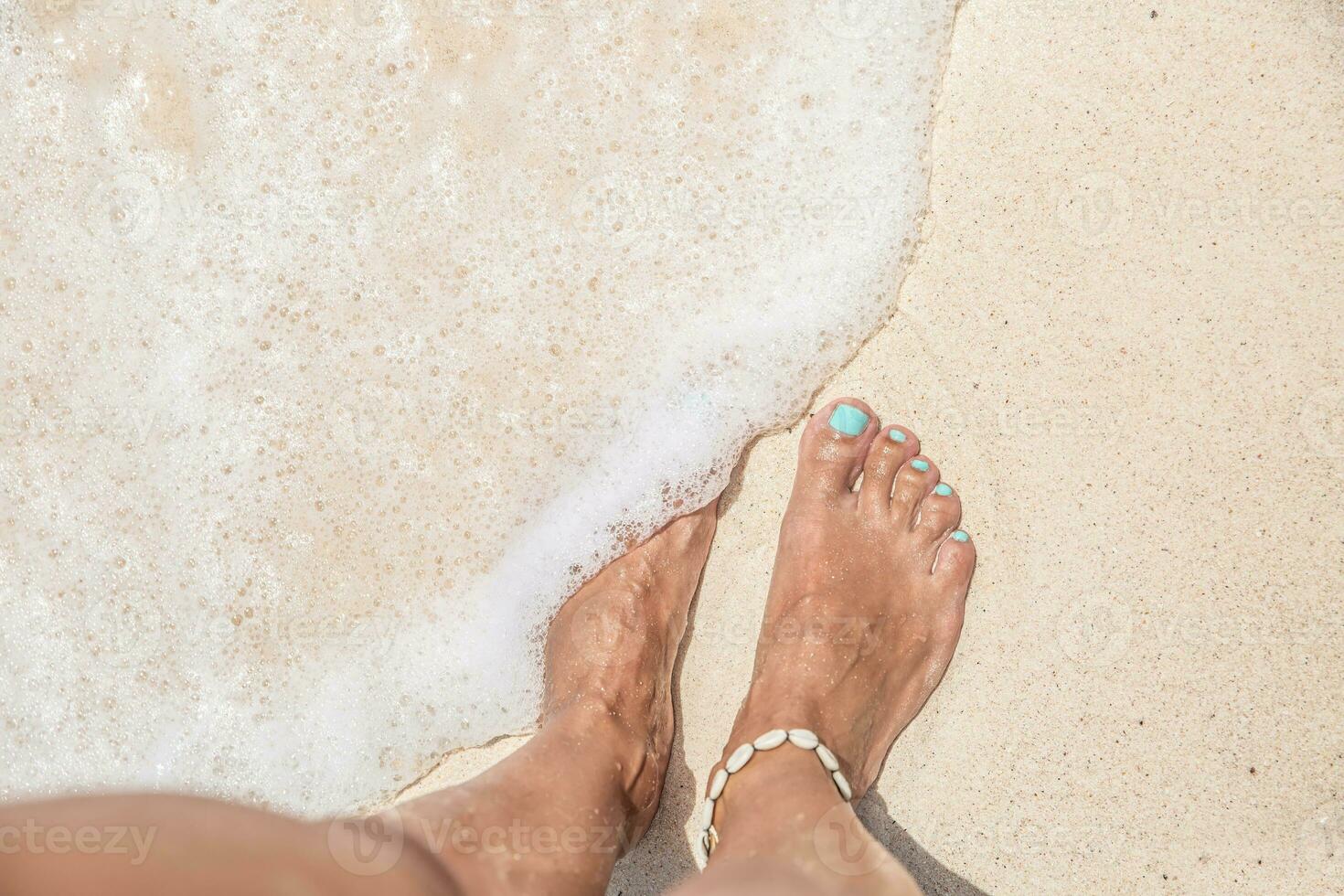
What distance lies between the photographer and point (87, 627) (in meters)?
1.88

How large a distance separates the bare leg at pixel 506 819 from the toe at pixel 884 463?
343mm

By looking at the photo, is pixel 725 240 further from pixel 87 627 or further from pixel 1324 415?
pixel 87 627

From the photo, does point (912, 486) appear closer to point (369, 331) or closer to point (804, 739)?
point (804, 739)

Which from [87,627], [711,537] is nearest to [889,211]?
[711,537]

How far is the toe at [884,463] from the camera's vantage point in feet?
5.66

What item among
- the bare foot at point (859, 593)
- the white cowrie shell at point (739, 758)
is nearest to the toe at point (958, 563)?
the bare foot at point (859, 593)

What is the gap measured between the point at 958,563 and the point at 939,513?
4.2 inches

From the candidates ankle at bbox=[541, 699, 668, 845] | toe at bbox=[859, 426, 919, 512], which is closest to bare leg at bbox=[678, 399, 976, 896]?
toe at bbox=[859, 426, 919, 512]

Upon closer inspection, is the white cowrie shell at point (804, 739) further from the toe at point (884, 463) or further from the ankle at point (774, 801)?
the toe at point (884, 463)

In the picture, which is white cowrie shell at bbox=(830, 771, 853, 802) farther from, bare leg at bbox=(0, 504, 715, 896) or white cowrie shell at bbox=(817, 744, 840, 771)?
bare leg at bbox=(0, 504, 715, 896)

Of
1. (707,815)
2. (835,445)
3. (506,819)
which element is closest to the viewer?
(506,819)

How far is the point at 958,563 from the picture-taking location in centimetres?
171

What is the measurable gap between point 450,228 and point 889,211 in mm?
923

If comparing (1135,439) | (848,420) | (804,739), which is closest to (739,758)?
(804,739)
